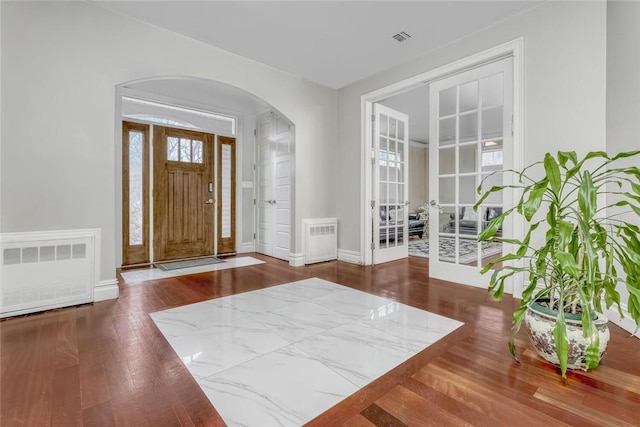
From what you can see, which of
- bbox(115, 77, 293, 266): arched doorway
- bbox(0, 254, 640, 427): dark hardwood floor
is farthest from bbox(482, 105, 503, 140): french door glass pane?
bbox(115, 77, 293, 266): arched doorway

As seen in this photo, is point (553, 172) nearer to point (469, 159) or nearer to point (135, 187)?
point (469, 159)

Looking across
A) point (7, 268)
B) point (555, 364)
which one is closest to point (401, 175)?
point (555, 364)

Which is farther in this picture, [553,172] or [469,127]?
[469,127]

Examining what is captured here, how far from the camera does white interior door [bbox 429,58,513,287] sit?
2.86 m

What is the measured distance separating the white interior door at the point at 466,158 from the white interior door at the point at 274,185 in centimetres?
202

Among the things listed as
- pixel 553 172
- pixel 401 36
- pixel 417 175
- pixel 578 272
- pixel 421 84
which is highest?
pixel 401 36

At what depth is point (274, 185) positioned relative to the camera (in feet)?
15.8

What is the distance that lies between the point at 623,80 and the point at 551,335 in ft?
6.17

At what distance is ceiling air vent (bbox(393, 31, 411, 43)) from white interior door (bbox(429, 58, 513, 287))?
1.98ft

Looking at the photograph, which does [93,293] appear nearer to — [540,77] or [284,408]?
[284,408]

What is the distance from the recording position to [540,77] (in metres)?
2.54

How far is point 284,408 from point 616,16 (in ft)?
10.9

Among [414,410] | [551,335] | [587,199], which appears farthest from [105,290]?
[587,199]

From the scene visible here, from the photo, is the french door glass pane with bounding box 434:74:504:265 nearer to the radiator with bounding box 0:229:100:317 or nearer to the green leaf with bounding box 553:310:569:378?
the green leaf with bounding box 553:310:569:378
